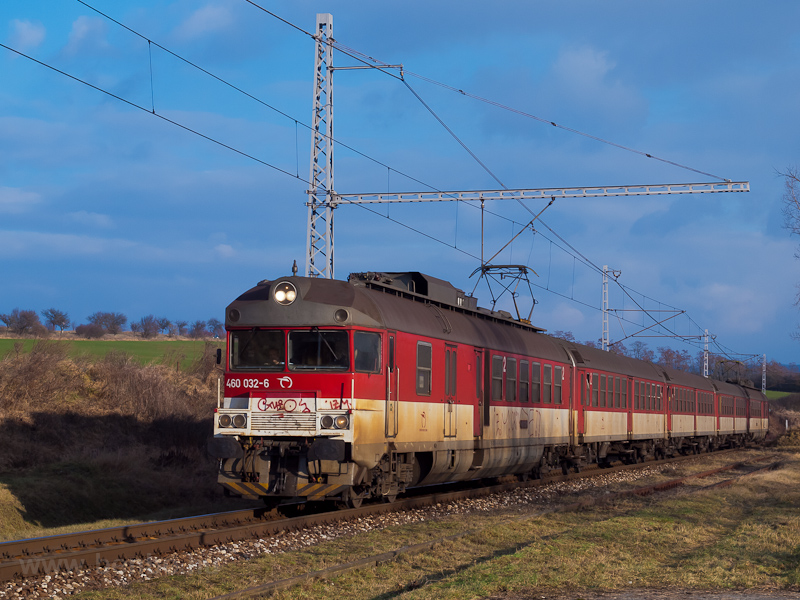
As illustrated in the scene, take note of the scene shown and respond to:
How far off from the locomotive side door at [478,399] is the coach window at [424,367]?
235cm

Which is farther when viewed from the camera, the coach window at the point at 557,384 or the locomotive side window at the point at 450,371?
the coach window at the point at 557,384

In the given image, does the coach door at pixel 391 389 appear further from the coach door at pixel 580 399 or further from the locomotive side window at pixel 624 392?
the locomotive side window at pixel 624 392

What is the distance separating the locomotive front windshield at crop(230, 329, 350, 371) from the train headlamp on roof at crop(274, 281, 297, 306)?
1.64 ft

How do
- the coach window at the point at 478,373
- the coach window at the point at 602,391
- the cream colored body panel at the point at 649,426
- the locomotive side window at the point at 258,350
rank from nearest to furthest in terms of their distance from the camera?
the locomotive side window at the point at 258,350 < the coach window at the point at 478,373 < the coach window at the point at 602,391 < the cream colored body panel at the point at 649,426

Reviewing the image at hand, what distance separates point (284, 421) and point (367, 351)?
1734 millimetres

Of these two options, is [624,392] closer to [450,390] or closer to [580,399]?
[580,399]

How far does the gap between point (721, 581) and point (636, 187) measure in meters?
21.8

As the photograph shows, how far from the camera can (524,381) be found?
69.4 feet

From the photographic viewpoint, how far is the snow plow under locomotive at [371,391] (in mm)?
13398

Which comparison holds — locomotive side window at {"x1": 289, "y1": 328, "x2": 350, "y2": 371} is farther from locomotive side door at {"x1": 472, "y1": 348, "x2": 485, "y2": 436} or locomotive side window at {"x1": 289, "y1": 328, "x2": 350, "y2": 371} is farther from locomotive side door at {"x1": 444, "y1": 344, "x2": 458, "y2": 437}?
locomotive side door at {"x1": 472, "y1": 348, "x2": 485, "y2": 436}

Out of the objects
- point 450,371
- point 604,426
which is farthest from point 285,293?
point 604,426

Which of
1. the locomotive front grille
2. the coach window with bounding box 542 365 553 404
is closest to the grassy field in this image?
the locomotive front grille

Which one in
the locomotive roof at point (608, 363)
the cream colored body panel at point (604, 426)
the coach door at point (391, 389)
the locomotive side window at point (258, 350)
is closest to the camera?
the locomotive side window at point (258, 350)

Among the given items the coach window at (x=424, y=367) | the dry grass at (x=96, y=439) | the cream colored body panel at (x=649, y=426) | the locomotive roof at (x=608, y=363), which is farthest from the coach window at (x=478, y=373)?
the cream colored body panel at (x=649, y=426)
